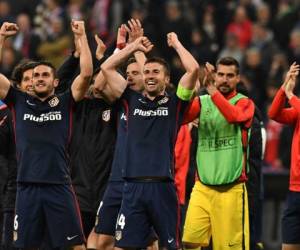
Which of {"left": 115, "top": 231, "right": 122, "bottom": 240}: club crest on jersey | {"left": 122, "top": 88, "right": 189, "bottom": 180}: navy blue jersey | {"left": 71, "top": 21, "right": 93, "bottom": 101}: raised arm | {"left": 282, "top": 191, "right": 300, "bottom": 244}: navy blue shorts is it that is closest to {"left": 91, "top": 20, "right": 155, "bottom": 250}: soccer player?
{"left": 71, "top": 21, "right": 93, "bottom": 101}: raised arm

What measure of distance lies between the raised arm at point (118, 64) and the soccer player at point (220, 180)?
3.15 ft

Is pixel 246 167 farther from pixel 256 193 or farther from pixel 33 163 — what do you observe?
pixel 33 163

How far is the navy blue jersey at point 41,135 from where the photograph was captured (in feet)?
46.8

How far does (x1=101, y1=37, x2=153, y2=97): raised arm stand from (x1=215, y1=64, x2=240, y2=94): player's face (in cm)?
117

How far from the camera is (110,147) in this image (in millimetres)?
15805

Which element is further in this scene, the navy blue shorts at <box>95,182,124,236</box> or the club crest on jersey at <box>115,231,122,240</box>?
the navy blue shorts at <box>95,182,124,236</box>

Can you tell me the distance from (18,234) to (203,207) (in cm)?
218

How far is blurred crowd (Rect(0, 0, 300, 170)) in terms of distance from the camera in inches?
939

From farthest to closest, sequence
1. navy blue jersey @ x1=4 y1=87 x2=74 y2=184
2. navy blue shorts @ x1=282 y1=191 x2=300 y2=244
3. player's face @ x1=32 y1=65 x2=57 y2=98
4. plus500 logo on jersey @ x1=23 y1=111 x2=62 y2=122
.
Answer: navy blue shorts @ x1=282 y1=191 x2=300 y2=244
player's face @ x1=32 y1=65 x2=57 y2=98
plus500 logo on jersey @ x1=23 y1=111 x2=62 y2=122
navy blue jersey @ x1=4 y1=87 x2=74 y2=184

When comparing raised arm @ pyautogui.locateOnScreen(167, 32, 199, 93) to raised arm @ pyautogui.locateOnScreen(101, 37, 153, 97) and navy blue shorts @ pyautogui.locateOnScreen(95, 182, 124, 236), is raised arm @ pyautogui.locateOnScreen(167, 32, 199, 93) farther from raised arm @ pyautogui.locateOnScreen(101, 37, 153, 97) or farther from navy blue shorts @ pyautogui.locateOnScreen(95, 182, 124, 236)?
navy blue shorts @ pyautogui.locateOnScreen(95, 182, 124, 236)

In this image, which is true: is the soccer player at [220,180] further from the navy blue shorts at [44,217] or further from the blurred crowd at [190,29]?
the blurred crowd at [190,29]

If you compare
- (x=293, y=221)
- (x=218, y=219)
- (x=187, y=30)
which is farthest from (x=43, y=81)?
(x=187, y=30)

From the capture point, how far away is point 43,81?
14500mm

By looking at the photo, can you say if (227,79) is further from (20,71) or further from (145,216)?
(20,71)
